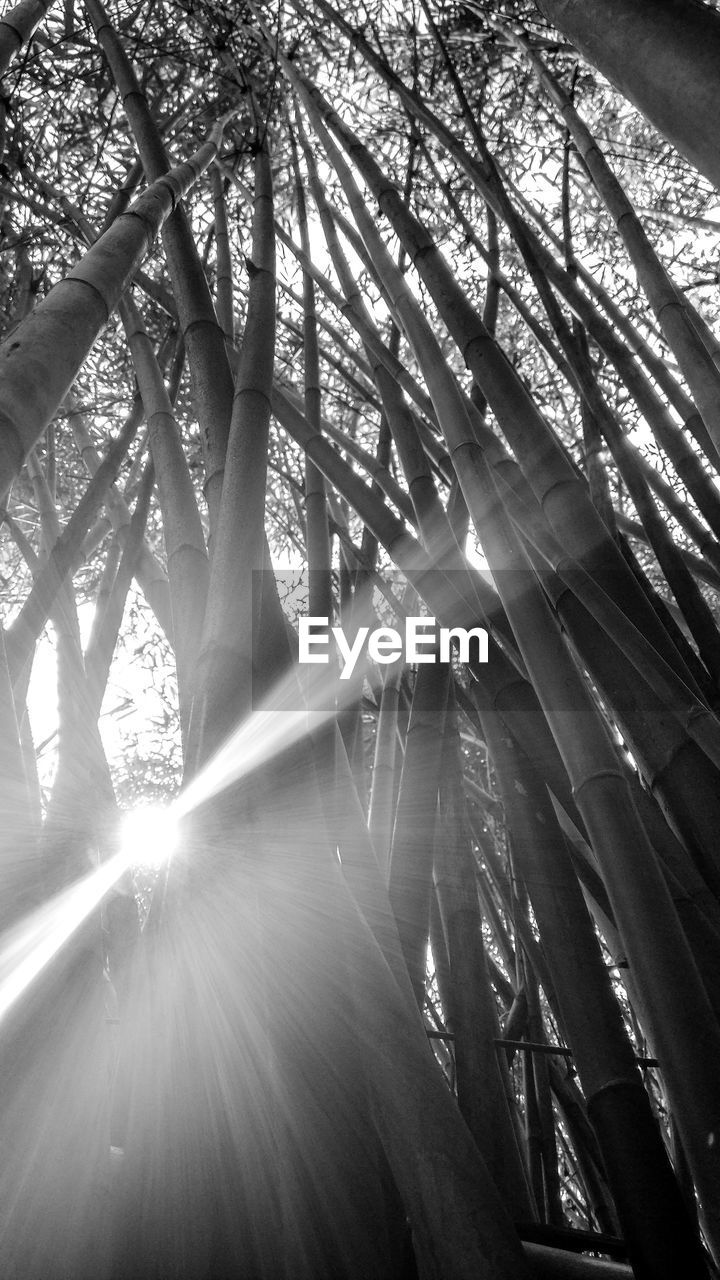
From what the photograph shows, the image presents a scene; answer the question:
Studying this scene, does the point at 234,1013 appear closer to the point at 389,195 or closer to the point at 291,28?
the point at 389,195

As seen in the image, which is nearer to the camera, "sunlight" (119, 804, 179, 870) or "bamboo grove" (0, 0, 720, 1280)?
"bamboo grove" (0, 0, 720, 1280)

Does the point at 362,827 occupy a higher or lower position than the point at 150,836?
lower

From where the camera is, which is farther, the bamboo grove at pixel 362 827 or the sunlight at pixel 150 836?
the sunlight at pixel 150 836

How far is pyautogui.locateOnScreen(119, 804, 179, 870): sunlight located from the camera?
3.66ft

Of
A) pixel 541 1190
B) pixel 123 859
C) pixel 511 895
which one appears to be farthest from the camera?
pixel 511 895

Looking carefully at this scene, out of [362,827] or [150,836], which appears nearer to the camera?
[362,827]

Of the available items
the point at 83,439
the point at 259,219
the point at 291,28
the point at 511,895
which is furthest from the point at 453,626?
the point at 291,28

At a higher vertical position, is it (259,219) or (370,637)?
(259,219)

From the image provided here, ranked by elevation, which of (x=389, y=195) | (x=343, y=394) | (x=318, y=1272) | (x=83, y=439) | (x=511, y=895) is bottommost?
(x=318, y=1272)

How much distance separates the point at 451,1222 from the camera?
0.76 metres

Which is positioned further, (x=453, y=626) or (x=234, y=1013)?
(x=453, y=626)

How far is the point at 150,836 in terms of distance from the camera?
5.34 ft

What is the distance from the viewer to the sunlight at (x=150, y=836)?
1.11 metres

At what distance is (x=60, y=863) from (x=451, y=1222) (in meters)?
0.89
